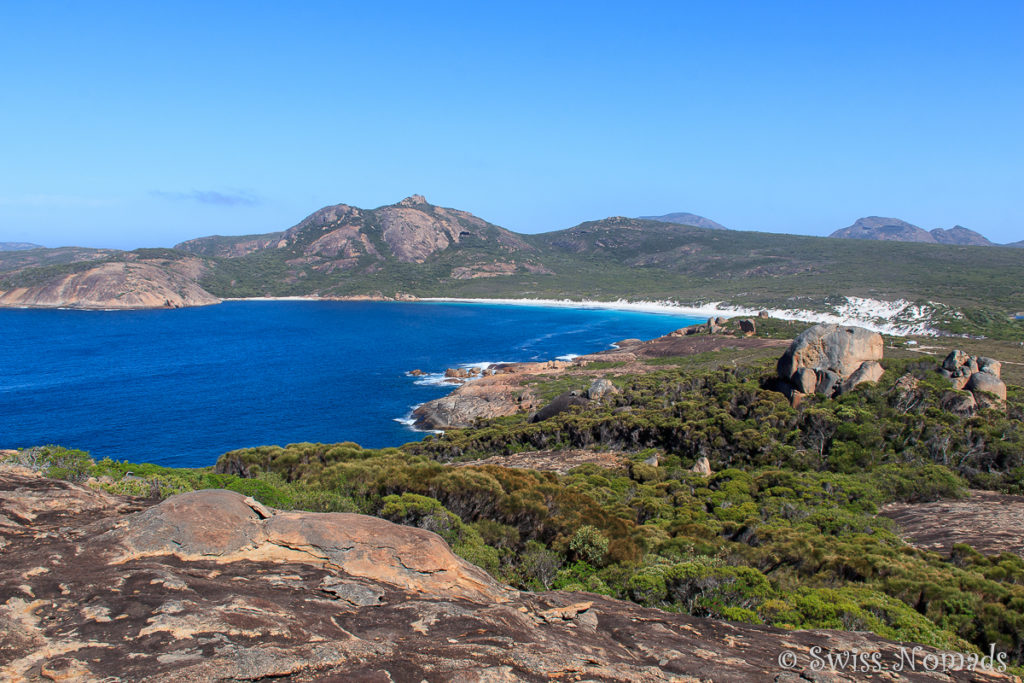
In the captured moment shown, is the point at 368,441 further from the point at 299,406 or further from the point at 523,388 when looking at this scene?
the point at 523,388

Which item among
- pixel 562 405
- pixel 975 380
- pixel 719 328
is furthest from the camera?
pixel 719 328

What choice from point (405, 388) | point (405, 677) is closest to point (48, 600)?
point (405, 677)

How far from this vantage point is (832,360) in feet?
126

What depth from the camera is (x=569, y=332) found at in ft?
400

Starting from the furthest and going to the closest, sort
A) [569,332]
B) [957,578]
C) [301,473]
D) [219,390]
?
1. [569,332]
2. [219,390]
3. [301,473]
4. [957,578]

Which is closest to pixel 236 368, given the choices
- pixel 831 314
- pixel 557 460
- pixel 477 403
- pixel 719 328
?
pixel 477 403

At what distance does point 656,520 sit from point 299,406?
4607 cm

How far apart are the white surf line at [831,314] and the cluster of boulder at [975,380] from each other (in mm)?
47652

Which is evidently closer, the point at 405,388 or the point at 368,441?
the point at 368,441

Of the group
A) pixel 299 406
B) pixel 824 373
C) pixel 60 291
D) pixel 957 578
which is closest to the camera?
pixel 957 578

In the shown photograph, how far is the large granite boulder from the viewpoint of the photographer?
3744cm

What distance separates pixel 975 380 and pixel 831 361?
7673mm

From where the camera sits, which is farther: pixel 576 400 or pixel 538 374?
pixel 538 374

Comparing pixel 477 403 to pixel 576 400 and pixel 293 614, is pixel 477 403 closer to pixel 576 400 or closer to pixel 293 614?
pixel 576 400
